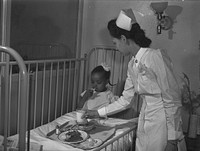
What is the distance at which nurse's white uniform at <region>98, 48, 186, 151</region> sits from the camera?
2.04 metres

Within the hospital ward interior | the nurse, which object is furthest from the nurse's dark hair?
the hospital ward interior

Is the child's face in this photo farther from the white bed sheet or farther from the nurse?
the nurse

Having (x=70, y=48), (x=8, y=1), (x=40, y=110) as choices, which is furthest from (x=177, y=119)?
(x=70, y=48)

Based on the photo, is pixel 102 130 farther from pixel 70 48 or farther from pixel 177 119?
pixel 70 48

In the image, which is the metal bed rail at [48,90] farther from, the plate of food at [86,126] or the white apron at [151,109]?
the white apron at [151,109]

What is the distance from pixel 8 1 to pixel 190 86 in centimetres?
207

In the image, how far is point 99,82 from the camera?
3.10 meters

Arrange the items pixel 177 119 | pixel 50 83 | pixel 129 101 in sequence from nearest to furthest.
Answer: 1. pixel 177 119
2. pixel 129 101
3. pixel 50 83

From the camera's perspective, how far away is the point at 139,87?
2143 mm

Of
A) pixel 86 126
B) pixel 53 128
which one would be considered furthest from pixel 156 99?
pixel 53 128

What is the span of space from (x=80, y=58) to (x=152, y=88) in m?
1.47

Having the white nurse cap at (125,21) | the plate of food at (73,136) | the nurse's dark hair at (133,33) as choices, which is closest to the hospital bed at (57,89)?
the plate of food at (73,136)

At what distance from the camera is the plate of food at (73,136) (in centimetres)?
216

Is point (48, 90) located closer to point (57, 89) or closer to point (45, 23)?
point (57, 89)
